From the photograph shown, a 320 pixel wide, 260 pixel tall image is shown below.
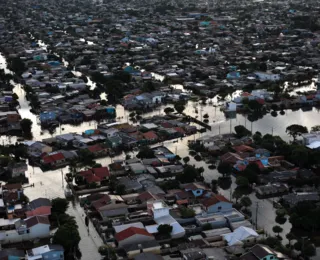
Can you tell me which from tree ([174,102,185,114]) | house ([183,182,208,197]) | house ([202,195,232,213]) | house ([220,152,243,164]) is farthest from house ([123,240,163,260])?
tree ([174,102,185,114])

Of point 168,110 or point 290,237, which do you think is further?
point 168,110

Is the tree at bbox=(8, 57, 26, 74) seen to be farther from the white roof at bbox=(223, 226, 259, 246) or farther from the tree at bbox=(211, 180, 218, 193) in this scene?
the white roof at bbox=(223, 226, 259, 246)

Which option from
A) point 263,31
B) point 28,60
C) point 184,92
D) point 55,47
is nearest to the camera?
point 184,92

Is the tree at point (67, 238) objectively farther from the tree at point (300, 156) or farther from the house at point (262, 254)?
the tree at point (300, 156)

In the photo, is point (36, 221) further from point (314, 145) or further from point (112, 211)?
point (314, 145)

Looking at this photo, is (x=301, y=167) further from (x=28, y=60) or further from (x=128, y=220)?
(x=28, y=60)

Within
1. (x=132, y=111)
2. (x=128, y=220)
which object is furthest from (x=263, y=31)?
(x=128, y=220)

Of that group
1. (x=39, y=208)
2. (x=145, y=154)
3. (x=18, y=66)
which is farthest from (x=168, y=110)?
(x=18, y=66)
